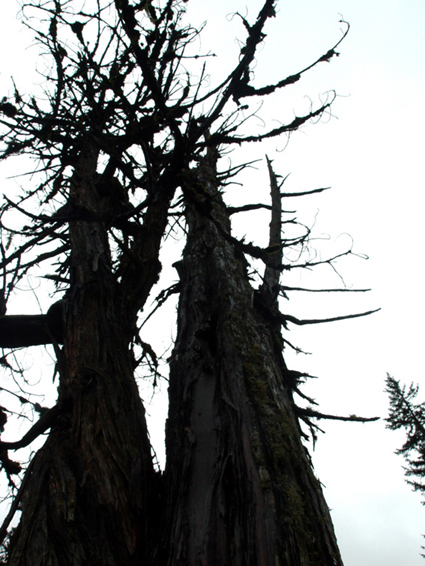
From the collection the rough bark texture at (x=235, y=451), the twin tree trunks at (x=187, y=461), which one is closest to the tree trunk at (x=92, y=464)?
the twin tree trunks at (x=187, y=461)

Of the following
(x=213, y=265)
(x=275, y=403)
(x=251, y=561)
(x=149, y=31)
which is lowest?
(x=251, y=561)

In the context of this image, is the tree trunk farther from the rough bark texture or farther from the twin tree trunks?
the rough bark texture

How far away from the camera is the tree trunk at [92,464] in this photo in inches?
62.5

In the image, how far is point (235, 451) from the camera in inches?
64.6

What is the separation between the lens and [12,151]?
4523mm

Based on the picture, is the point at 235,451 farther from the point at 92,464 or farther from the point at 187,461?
the point at 92,464

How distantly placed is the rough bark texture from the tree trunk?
0.18 meters

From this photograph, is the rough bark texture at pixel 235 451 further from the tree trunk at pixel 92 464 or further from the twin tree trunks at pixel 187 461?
the tree trunk at pixel 92 464

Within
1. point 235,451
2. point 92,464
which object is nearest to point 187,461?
point 235,451

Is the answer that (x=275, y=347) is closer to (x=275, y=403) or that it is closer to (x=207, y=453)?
(x=275, y=403)

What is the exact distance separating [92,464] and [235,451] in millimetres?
669

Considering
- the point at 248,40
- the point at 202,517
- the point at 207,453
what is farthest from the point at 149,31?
the point at 202,517

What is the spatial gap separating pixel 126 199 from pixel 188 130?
3.26ft

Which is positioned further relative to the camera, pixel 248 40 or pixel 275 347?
pixel 248 40
